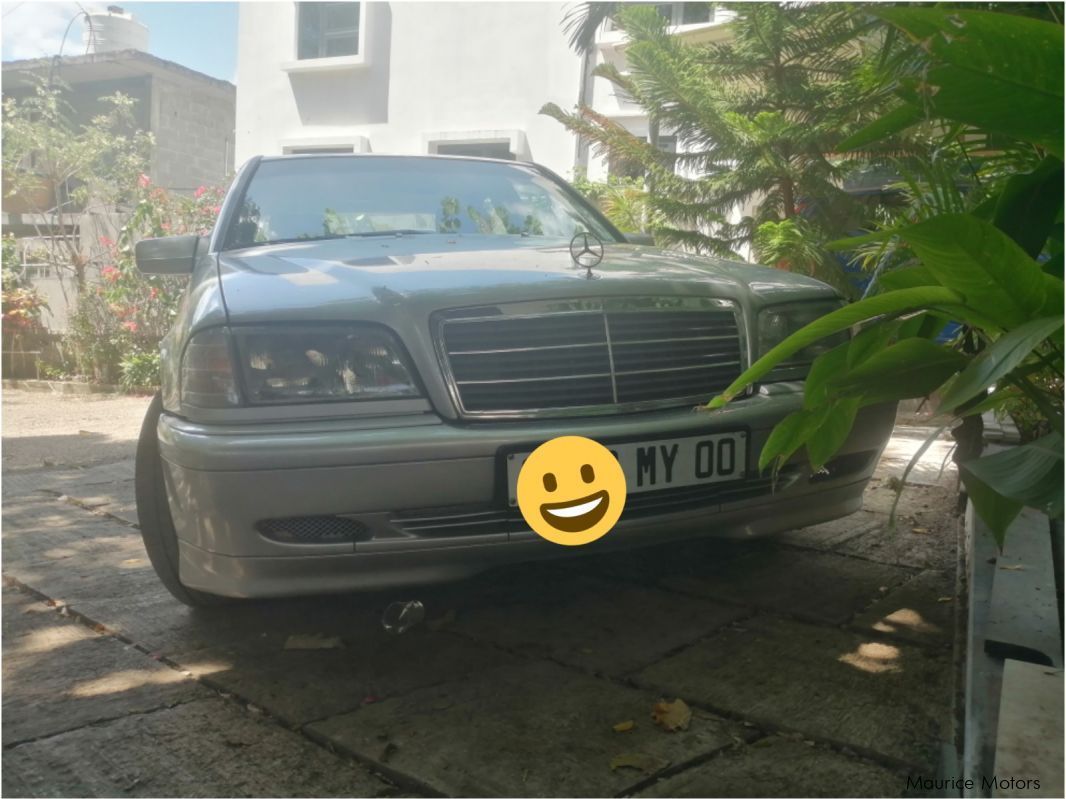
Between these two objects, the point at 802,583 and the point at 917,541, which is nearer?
the point at 802,583

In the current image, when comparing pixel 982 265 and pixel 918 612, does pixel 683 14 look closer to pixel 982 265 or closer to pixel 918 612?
pixel 918 612

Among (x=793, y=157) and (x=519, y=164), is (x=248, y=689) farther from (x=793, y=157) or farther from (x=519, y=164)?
(x=793, y=157)

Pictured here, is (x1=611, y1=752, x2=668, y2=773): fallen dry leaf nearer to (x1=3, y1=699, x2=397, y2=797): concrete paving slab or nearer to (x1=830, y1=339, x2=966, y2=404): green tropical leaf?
(x1=3, y1=699, x2=397, y2=797): concrete paving slab

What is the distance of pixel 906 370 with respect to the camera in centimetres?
134

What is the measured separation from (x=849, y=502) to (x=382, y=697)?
1520mm

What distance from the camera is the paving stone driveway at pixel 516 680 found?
213cm

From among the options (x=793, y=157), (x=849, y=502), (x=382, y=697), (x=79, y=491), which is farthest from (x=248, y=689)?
(x=793, y=157)

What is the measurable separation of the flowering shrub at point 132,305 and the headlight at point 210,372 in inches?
361

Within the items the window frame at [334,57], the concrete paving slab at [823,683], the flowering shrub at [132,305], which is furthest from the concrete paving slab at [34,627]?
the window frame at [334,57]

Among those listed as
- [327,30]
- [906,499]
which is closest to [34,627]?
[906,499]

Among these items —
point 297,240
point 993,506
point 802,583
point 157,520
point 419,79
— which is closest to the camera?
point 993,506

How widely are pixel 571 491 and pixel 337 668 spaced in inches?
30.9

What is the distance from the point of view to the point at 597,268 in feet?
9.84

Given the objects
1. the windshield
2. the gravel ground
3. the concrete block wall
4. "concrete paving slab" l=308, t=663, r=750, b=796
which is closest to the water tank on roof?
the gravel ground
